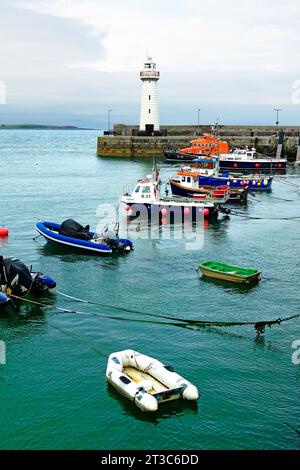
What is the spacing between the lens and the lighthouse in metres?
89.2

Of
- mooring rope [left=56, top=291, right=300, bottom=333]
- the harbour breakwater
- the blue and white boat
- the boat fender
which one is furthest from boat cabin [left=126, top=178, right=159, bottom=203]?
the harbour breakwater

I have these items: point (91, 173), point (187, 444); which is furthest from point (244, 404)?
point (91, 173)

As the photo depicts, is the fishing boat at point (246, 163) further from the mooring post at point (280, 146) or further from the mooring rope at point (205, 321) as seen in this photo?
the mooring rope at point (205, 321)

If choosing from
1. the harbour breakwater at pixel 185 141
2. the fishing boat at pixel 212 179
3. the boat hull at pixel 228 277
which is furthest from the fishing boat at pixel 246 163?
the boat hull at pixel 228 277

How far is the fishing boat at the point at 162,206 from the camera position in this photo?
38844 mm

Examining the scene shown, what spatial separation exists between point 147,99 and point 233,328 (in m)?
75.7

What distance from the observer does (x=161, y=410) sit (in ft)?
46.5

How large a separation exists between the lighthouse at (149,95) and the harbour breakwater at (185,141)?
10.3 feet

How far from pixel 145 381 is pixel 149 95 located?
3150 inches

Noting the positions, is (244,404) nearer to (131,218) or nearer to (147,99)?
(131,218)

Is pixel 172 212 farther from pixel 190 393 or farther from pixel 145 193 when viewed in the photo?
pixel 190 393

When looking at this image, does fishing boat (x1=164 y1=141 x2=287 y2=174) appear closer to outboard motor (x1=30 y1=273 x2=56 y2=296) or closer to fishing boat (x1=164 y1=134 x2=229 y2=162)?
fishing boat (x1=164 y1=134 x2=229 y2=162)

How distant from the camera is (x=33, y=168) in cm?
8119
